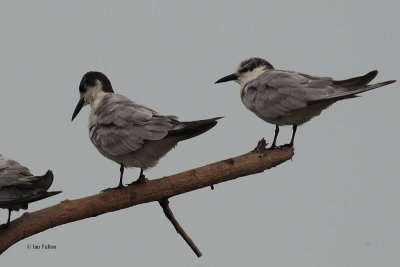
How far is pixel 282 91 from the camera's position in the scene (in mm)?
7895

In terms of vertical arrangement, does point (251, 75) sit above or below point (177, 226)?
above

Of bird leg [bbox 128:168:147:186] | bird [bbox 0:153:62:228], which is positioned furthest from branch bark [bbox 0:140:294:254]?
bird [bbox 0:153:62:228]

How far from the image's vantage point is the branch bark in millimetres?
6996

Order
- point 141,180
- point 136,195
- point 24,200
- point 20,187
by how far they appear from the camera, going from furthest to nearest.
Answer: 1. point 141,180
2. point 136,195
3. point 20,187
4. point 24,200

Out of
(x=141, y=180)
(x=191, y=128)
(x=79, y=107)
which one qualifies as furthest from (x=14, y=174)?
(x=191, y=128)

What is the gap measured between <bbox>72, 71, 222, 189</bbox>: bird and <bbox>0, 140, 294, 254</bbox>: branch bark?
166 mm

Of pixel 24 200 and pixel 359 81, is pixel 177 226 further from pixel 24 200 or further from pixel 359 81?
pixel 359 81

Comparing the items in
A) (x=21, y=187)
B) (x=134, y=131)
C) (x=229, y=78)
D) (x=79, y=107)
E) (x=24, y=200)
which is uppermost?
(x=229, y=78)

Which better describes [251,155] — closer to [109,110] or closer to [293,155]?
[293,155]

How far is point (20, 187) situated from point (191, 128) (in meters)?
1.61

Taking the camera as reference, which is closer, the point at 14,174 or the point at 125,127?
the point at 14,174

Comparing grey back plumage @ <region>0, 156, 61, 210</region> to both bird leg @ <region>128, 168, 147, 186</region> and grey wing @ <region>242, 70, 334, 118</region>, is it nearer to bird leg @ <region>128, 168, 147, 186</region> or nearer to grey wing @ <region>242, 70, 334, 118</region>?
bird leg @ <region>128, 168, 147, 186</region>

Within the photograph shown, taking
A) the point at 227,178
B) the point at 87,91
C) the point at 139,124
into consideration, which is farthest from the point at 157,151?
the point at 87,91

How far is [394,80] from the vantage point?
7.24m
